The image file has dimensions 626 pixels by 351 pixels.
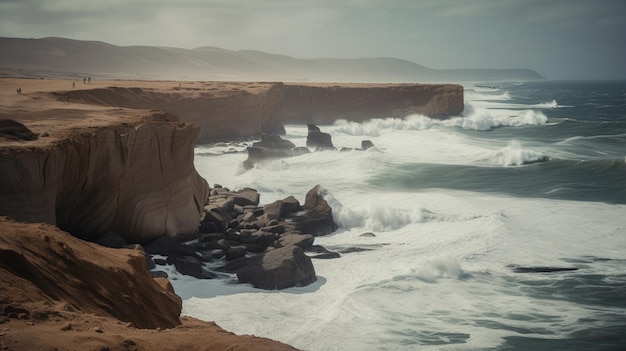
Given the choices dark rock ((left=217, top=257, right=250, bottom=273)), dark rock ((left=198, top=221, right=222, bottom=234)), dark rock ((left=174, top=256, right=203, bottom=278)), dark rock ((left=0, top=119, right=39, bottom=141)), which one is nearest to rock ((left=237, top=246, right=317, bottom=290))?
dark rock ((left=217, top=257, right=250, bottom=273))

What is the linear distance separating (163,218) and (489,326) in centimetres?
828

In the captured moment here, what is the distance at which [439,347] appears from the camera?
11.5 metres

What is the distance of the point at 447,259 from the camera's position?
1614 cm

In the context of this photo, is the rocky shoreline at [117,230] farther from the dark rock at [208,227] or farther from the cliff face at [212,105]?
the cliff face at [212,105]

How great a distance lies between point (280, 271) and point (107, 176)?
14.5ft

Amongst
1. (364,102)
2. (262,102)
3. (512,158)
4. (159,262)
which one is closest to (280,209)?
(159,262)

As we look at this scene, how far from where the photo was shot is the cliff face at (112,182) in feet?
39.9

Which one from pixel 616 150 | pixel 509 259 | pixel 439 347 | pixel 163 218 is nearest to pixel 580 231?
pixel 509 259

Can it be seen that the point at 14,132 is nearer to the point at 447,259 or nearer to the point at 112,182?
the point at 112,182

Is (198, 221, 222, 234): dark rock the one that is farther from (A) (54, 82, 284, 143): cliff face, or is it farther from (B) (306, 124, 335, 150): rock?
(B) (306, 124, 335, 150): rock

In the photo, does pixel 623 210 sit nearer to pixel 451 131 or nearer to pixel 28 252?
pixel 28 252

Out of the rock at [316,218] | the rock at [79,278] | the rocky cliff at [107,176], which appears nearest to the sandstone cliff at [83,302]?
the rock at [79,278]

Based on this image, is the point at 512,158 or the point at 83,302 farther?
the point at 512,158

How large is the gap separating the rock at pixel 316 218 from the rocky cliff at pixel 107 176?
292 cm
